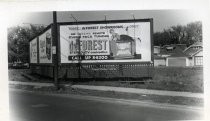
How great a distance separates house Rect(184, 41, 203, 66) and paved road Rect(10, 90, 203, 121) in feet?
1.90

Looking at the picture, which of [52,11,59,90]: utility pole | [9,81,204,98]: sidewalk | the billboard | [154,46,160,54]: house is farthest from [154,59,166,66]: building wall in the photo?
the billboard

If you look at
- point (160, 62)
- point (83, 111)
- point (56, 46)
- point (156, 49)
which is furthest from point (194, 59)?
point (56, 46)

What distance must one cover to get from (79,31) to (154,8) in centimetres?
108

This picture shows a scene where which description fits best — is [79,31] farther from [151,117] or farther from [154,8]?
[151,117]

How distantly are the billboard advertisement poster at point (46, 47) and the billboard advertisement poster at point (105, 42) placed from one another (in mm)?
172

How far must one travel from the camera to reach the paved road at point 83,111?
14.3 feet

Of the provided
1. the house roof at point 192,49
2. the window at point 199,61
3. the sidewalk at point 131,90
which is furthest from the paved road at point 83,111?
the house roof at point 192,49

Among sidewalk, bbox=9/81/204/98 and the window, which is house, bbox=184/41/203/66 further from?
sidewalk, bbox=9/81/204/98

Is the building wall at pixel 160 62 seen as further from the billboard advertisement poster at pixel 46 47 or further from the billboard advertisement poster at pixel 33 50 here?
the billboard advertisement poster at pixel 33 50

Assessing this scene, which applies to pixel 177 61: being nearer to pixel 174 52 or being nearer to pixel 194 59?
pixel 174 52

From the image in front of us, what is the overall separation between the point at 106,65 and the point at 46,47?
2.86 ft

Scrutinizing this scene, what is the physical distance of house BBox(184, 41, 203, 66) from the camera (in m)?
4.38

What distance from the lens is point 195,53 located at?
440cm

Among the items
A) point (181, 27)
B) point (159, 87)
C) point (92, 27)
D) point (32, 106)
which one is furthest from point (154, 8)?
point (32, 106)
